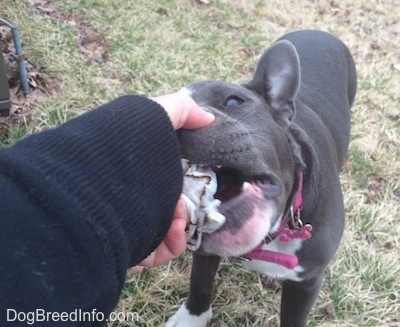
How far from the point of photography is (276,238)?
2.02m

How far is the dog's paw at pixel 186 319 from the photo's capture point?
8.16 ft

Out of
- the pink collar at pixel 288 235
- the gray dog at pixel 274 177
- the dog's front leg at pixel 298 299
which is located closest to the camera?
the gray dog at pixel 274 177

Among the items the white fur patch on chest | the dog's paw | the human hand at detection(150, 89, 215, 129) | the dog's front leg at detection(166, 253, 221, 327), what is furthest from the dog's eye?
the dog's paw

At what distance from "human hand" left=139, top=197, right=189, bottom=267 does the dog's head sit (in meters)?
0.11

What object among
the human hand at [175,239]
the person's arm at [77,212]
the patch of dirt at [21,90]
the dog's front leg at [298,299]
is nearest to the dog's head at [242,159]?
the human hand at [175,239]

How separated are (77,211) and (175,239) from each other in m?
0.54

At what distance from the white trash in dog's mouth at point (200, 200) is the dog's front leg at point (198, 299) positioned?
78 centimetres

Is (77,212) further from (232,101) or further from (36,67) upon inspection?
(36,67)

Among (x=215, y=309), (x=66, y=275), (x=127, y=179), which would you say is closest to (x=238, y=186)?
(x=127, y=179)

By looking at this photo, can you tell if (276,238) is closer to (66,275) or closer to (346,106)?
(66,275)

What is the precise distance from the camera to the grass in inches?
105

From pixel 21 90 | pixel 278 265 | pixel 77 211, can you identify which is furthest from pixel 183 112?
pixel 21 90

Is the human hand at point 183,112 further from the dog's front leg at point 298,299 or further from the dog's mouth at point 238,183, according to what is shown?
the dog's front leg at point 298,299

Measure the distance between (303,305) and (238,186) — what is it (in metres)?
0.84
